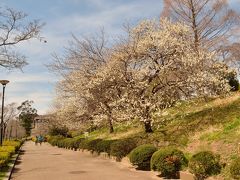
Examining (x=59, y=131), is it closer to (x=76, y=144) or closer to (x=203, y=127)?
(x=76, y=144)

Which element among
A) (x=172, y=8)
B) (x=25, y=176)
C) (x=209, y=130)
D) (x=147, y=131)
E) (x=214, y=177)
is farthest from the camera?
(x=172, y=8)

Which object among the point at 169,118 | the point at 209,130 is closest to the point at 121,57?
the point at 169,118

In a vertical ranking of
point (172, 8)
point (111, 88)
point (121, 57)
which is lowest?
point (111, 88)

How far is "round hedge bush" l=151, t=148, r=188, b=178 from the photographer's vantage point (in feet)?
42.4

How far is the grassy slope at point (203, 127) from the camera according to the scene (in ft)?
47.6

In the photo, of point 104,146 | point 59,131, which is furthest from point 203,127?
point 59,131

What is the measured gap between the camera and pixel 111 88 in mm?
22781

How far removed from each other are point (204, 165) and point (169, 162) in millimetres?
1736

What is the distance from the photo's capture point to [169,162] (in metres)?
12.9

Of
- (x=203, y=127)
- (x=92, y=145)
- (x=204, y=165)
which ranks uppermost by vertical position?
(x=203, y=127)

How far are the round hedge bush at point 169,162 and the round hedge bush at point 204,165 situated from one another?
124 cm

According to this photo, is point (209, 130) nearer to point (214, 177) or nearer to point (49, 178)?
point (214, 177)

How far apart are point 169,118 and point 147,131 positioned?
1.96 meters

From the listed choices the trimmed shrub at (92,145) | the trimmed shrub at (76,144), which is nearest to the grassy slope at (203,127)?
the trimmed shrub at (92,145)
